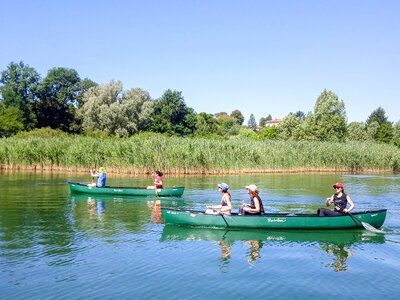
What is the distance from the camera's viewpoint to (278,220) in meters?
13.0

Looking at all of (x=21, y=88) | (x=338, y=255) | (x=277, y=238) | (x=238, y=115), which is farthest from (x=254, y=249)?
(x=238, y=115)

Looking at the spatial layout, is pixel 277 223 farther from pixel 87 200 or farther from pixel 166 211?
pixel 87 200

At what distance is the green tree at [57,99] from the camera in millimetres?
69875

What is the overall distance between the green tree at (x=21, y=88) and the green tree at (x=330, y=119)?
149ft

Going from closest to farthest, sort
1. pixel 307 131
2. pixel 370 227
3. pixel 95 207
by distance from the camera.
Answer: pixel 370 227, pixel 95 207, pixel 307 131

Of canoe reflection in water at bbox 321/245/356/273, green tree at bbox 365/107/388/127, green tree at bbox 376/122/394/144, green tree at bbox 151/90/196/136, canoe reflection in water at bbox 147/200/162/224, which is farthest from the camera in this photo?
green tree at bbox 365/107/388/127

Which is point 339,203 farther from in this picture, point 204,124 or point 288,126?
point 288,126

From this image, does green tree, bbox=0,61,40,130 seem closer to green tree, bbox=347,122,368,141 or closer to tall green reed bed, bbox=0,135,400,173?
tall green reed bed, bbox=0,135,400,173

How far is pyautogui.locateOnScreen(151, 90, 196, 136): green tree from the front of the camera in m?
75.1

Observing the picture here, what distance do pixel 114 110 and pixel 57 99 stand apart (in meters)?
17.4

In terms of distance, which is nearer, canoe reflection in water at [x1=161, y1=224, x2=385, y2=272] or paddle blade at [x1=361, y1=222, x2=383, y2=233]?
canoe reflection in water at [x1=161, y1=224, x2=385, y2=272]

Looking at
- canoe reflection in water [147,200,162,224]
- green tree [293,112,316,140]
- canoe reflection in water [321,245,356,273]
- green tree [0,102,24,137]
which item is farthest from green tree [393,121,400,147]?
canoe reflection in water [321,245,356,273]

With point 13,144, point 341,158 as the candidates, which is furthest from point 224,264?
point 13,144

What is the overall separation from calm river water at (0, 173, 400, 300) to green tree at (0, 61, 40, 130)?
169ft
